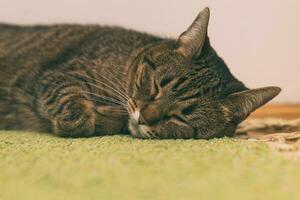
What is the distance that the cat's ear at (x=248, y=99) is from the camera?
152 centimetres

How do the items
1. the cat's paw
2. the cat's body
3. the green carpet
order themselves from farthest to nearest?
the cat's body → the cat's paw → the green carpet

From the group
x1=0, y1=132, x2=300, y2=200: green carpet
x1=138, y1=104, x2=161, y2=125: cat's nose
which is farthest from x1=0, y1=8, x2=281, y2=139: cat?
x1=0, y1=132, x2=300, y2=200: green carpet

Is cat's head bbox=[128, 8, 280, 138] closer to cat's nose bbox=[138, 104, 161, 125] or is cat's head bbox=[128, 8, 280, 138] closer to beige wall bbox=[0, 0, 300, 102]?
cat's nose bbox=[138, 104, 161, 125]

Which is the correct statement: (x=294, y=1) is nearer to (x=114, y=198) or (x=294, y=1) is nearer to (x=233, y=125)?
(x=233, y=125)

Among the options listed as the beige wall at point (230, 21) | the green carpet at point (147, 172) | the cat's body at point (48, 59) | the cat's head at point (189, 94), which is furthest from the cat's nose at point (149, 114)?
the beige wall at point (230, 21)

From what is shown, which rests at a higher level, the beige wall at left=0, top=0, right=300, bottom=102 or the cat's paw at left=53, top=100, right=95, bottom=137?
the beige wall at left=0, top=0, right=300, bottom=102

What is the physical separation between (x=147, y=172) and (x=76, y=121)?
0.67 metres

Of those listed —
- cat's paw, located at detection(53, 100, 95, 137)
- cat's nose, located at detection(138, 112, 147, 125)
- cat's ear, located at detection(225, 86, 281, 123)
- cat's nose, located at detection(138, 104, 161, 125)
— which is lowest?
cat's paw, located at detection(53, 100, 95, 137)

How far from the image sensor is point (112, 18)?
2.22 m

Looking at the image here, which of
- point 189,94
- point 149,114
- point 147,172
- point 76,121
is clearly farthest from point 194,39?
point 147,172

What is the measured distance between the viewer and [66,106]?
165cm

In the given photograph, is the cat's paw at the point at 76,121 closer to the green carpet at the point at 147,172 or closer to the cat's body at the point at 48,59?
the cat's body at the point at 48,59

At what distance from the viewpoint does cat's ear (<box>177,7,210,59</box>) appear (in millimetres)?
1492

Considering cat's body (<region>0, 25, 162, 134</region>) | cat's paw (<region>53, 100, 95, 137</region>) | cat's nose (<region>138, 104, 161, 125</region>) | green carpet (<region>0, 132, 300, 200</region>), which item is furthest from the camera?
cat's body (<region>0, 25, 162, 134</region>)
